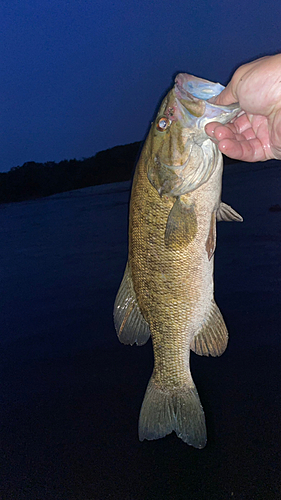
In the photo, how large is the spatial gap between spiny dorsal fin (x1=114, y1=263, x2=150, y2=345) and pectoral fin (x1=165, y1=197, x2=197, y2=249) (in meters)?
0.41

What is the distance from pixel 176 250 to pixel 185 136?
0.60 metres

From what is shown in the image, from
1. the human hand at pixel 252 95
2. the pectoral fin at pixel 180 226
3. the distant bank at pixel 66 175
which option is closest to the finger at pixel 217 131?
the human hand at pixel 252 95

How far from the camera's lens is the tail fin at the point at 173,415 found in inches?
82.4

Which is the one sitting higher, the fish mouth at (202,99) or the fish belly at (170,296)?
the fish mouth at (202,99)

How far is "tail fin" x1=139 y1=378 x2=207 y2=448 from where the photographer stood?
209 centimetres

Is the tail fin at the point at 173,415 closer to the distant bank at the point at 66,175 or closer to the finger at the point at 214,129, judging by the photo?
the finger at the point at 214,129

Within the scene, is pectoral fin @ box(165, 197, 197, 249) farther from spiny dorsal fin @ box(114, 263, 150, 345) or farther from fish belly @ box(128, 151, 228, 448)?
spiny dorsal fin @ box(114, 263, 150, 345)

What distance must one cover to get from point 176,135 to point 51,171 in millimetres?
23522

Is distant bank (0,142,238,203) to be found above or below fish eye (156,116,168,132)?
below

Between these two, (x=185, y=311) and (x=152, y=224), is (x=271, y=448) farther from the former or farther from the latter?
(x=152, y=224)

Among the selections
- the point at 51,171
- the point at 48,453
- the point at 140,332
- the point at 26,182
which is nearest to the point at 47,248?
the point at 48,453

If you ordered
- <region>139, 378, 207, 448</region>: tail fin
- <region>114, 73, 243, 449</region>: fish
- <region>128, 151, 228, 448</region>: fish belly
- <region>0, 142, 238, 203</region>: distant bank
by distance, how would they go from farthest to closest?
1. <region>0, 142, 238, 203</region>: distant bank
2. <region>139, 378, 207, 448</region>: tail fin
3. <region>128, 151, 228, 448</region>: fish belly
4. <region>114, 73, 243, 449</region>: fish

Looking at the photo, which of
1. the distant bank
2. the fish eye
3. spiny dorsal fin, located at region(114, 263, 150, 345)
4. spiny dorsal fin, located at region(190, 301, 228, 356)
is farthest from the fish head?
the distant bank

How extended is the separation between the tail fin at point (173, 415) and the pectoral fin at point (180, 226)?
0.97 metres
